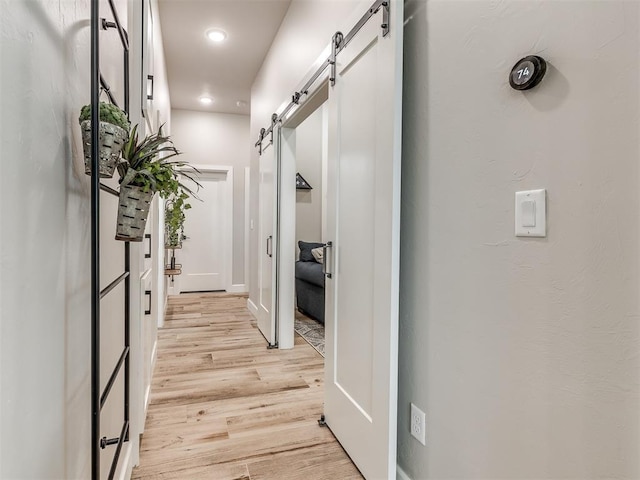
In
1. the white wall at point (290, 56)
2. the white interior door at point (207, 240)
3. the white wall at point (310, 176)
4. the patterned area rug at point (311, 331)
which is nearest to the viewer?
the white wall at point (290, 56)

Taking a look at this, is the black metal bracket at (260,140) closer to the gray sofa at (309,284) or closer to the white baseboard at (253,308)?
the gray sofa at (309,284)

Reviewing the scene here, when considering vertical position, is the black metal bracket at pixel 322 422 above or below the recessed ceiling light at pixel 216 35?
below

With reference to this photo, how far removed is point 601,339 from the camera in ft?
2.64

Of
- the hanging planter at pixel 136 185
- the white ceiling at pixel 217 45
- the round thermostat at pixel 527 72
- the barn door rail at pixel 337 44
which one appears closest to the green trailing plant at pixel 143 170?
the hanging planter at pixel 136 185

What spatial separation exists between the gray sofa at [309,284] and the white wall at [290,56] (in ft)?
1.93

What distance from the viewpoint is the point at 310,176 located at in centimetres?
544

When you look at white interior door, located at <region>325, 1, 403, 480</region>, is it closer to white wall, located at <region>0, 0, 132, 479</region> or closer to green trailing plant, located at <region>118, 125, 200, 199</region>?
green trailing plant, located at <region>118, 125, 200, 199</region>

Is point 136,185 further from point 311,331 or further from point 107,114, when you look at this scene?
point 311,331

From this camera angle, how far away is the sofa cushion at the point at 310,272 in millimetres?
4023

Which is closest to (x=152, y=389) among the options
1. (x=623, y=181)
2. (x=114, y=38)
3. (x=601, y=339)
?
(x=114, y=38)

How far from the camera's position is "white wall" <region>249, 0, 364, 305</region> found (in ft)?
7.43

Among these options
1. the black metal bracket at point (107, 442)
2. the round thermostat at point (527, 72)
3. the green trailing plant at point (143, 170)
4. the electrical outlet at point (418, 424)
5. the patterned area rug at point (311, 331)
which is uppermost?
the round thermostat at point (527, 72)

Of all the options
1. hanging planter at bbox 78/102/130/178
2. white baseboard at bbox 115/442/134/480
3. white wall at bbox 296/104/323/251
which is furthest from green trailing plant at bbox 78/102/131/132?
white wall at bbox 296/104/323/251

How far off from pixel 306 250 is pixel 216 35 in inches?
107
